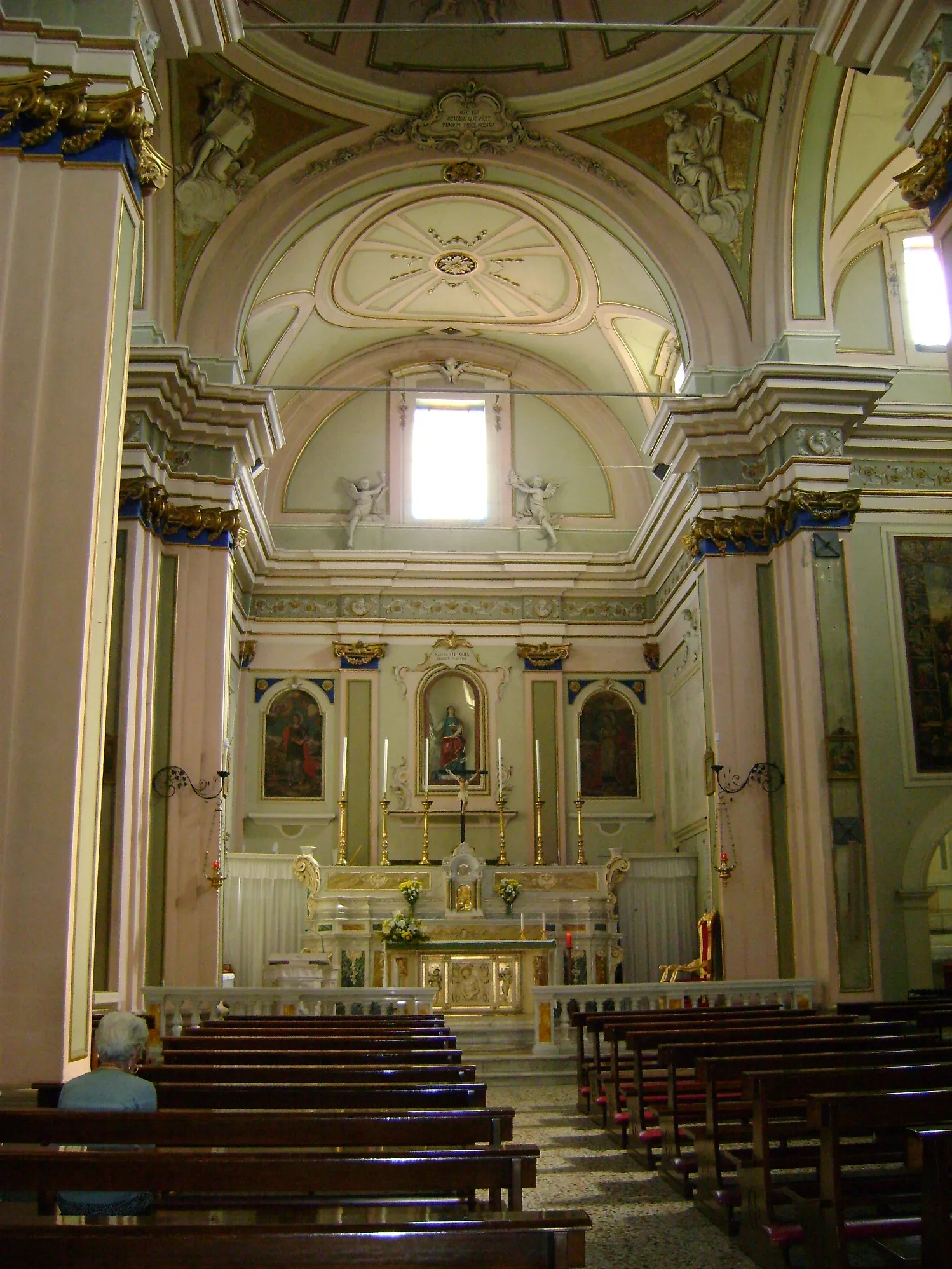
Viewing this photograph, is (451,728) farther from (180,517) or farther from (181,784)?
(180,517)

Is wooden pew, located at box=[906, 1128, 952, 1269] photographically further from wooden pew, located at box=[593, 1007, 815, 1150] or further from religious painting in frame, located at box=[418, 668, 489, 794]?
religious painting in frame, located at box=[418, 668, 489, 794]

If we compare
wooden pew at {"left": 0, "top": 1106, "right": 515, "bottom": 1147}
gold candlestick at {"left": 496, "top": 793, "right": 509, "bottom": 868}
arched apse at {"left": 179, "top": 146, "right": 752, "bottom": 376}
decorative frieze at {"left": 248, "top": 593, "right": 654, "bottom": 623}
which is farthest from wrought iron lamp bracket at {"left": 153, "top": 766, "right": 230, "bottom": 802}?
wooden pew at {"left": 0, "top": 1106, "right": 515, "bottom": 1147}

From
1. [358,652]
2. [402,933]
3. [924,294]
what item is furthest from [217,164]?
[924,294]

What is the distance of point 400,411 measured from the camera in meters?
21.1

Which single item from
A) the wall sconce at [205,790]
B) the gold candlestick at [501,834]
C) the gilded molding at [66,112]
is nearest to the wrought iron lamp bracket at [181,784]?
the wall sconce at [205,790]

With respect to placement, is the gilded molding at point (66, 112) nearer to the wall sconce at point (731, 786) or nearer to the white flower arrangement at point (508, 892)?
the wall sconce at point (731, 786)

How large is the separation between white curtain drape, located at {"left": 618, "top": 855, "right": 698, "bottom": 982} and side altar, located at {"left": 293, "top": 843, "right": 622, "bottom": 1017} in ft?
1.90

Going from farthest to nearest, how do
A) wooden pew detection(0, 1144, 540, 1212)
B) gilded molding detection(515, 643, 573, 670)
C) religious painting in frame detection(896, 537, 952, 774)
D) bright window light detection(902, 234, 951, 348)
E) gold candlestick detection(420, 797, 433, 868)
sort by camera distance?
gilded molding detection(515, 643, 573, 670), gold candlestick detection(420, 797, 433, 868), bright window light detection(902, 234, 951, 348), religious painting in frame detection(896, 537, 952, 774), wooden pew detection(0, 1144, 540, 1212)

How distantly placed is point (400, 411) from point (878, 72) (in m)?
12.9

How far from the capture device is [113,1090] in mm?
4199

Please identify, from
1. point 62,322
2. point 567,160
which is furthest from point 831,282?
Result: point 62,322

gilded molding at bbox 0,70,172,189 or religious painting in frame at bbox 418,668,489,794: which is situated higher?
gilded molding at bbox 0,70,172,189

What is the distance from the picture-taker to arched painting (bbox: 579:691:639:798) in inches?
778

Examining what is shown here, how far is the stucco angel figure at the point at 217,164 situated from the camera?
46.3 feet
